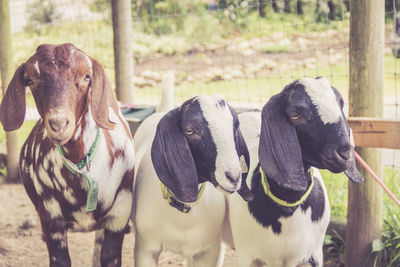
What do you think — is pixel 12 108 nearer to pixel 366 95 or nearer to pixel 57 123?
pixel 57 123

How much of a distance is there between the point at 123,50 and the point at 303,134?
111 inches

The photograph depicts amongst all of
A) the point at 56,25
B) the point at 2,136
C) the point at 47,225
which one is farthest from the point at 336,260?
the point at 56,25

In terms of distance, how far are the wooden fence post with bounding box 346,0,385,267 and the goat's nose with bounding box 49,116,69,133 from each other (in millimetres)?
1916

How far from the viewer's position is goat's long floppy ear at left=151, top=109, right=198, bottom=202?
2.10 metres

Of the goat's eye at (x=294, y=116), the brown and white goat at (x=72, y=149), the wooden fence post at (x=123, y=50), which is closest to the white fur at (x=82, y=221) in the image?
the brown and white goat at (x=72, y=149)

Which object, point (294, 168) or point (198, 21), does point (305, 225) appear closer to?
point (294, 168)

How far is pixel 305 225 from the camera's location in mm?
2287

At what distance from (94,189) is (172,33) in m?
10.3

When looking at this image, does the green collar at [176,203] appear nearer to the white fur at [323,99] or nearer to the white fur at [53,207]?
the white fur at [53,207]

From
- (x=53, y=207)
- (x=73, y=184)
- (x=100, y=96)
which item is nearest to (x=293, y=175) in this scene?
(x=100, y=96)

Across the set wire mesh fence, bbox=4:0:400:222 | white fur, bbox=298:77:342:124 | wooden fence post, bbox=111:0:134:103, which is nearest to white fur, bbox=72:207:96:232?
white fur, bbox=298:77:342:124

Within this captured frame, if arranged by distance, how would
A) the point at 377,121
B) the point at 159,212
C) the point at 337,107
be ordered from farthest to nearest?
the point at 377,121, the point at 159,212, the point at 337,107

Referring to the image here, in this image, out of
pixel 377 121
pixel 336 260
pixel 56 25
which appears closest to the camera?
pixel 377 121

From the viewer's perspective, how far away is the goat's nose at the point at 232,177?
200 cm
